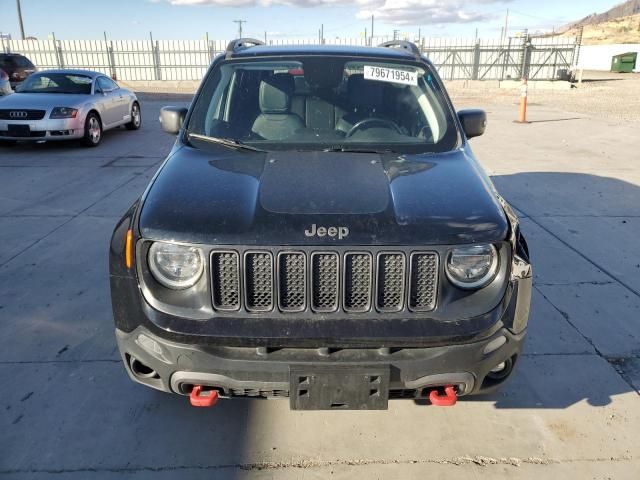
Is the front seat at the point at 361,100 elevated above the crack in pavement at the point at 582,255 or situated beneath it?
elevated above

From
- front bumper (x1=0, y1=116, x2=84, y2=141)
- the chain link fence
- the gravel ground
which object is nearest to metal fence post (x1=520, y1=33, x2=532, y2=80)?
the chain link fence

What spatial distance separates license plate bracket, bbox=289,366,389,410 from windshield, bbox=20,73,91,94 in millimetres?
10648

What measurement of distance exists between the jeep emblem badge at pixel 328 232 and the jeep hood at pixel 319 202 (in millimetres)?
15

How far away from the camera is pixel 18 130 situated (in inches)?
389

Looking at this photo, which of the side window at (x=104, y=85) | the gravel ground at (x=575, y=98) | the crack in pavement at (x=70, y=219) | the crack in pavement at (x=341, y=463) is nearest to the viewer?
the crack in pavement at (x=341, y=463)

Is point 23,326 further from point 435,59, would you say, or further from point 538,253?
point 435,59

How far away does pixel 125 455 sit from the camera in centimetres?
266

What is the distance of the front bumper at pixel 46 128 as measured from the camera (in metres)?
9.86

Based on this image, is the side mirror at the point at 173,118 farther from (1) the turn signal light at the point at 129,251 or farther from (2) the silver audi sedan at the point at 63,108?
(2) the silver audi sedan at the point at 63,108

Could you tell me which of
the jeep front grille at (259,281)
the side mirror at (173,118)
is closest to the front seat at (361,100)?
the side mirror at (173,118)

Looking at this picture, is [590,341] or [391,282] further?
[590,341]

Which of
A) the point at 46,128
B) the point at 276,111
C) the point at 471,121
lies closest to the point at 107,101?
the point at 46,128

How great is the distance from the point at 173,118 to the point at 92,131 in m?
8.02

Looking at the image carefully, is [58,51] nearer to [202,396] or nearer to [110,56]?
[110,56]
